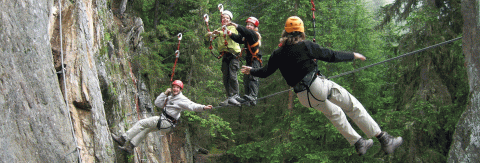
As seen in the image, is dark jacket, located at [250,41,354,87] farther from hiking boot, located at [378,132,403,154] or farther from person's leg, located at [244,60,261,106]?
person's leg, located at [244,60,261,106]

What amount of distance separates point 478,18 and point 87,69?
942cm

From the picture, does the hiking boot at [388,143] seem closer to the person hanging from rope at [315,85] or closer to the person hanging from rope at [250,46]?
the person hanging from rope at [315,85]

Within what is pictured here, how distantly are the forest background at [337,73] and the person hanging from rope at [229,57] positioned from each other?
692cm

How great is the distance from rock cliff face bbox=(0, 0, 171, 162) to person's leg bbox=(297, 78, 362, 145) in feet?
12.1

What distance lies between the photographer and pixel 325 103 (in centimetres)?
587

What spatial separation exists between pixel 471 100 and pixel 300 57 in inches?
297

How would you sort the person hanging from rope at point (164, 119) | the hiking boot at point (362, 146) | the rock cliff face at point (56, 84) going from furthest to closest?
1. the person hanging from rope at point (164, 119)
2. the rock cliff face at point (56, 84)
3. the hiking boot at point (362, 146)

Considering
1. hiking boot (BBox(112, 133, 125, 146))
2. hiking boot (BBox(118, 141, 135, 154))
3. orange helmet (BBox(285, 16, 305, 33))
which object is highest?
orange helmet (BBox(285, 16, 305, 33))

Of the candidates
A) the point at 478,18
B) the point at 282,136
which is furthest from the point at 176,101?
the point at 282,136

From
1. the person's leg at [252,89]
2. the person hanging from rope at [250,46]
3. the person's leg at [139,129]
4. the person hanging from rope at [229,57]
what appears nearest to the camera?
the person hanging from rope at [250,46]

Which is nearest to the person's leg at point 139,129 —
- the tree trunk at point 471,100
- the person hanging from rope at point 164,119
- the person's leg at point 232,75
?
the person hanging from rope at point 164,119

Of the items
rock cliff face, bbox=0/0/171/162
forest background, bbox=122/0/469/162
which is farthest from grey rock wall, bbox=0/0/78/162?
forest background, bbox=122/0/469/162

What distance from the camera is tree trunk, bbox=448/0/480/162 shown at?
11070 millimetres

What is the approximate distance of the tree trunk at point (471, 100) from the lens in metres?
11.1
